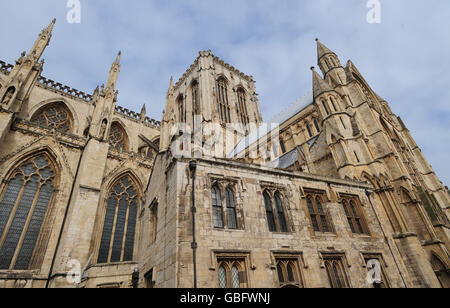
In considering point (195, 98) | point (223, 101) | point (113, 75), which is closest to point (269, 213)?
point (113, 75)

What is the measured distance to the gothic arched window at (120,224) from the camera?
1652cm

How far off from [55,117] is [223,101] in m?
24.2

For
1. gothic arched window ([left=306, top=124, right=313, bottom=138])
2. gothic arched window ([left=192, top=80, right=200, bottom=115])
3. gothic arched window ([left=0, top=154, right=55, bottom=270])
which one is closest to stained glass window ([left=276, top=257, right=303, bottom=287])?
gothic arched window ([left=0, top=154, right=55, bottom=270])

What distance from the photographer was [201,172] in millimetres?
9016

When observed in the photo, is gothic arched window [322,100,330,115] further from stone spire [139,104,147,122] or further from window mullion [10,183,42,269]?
window mullion [10,183,42,269]

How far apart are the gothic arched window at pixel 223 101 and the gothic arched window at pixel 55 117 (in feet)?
68.3

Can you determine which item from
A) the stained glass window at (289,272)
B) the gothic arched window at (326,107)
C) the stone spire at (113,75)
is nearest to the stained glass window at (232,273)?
the stained glass window at (289,272)

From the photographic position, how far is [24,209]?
1481 centimetres

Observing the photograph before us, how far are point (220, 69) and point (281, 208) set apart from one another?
3895 cm

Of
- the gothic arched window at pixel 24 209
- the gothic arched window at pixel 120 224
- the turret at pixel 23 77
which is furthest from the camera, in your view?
the gothic arched window at pixel 120 224

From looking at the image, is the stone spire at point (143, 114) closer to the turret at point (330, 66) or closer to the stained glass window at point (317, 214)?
the turret at point (330, 66)

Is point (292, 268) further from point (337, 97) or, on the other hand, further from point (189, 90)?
point (189, 90)

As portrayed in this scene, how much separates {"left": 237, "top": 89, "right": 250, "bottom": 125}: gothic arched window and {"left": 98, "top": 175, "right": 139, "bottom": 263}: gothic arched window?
84.7 feet

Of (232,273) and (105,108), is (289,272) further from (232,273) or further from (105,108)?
(105,108)
